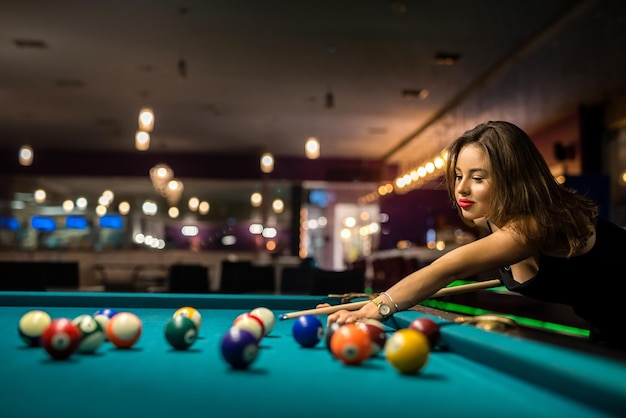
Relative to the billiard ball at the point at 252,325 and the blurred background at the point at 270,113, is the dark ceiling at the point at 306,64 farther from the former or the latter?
the billiard ball at the point at 252,325

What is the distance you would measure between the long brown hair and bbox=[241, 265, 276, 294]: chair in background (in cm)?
515

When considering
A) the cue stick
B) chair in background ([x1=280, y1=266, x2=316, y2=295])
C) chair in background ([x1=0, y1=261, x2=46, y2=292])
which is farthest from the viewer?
chair in background ([x1=280, y1=266, x2=316, y2=295])

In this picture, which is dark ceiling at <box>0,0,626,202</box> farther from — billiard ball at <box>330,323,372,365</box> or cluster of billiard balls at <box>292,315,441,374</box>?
billiard ball at <box>330,323,372,365</box>

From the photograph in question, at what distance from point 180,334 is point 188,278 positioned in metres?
4.81

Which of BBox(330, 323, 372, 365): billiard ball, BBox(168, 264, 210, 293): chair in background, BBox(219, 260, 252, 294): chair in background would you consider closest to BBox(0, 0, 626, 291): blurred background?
BBox(219, 260, 252, 294): chair in background

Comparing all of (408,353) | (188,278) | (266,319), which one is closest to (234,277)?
(188,278)

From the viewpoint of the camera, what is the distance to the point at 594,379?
1.01 meters

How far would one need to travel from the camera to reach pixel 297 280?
6457 millimetres

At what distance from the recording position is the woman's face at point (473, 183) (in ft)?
6.05

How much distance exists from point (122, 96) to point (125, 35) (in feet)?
9.25

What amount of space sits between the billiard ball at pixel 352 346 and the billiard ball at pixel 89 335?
2.00 ft

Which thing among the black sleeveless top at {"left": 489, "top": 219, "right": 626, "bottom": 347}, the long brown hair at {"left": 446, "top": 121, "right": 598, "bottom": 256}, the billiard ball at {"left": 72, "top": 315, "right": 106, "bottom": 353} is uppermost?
the long brown hair at {"left": 446, "top": 121, "right": 598, "bottom": 256}

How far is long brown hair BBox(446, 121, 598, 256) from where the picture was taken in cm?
170

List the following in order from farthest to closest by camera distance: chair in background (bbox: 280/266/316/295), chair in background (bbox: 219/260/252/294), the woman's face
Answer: chair in background (bbox: 280/266/316/295)
chair in background (bbox: 219/260/252/294)
the woman's face
